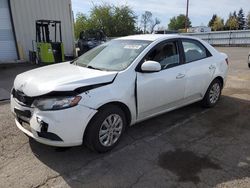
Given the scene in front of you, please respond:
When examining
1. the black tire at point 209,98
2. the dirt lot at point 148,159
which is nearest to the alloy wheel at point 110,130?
the dirt lot at point 148,159

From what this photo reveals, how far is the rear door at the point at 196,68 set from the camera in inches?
181

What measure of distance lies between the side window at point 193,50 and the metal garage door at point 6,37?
11390 millimetres

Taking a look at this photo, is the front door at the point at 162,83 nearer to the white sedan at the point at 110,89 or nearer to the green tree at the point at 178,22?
the white sedan at the point at 110,89

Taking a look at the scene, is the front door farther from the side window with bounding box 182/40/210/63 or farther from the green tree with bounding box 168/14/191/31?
the green tree with bounding box 168/14/191/31

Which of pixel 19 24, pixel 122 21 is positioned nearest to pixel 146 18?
pixel 122 21

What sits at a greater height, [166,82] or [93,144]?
[166,82]

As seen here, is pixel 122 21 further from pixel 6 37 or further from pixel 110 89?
pixel 110 89

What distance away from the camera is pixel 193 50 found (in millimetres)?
4855

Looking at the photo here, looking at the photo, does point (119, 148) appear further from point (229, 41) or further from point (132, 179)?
point (229, 41)

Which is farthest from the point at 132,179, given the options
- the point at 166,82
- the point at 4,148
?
the point at 4,148

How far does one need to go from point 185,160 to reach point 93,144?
1.25 m

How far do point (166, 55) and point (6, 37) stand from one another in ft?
38.1

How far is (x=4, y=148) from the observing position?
3678mm

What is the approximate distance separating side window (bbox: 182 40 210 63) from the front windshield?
91 centimetres
